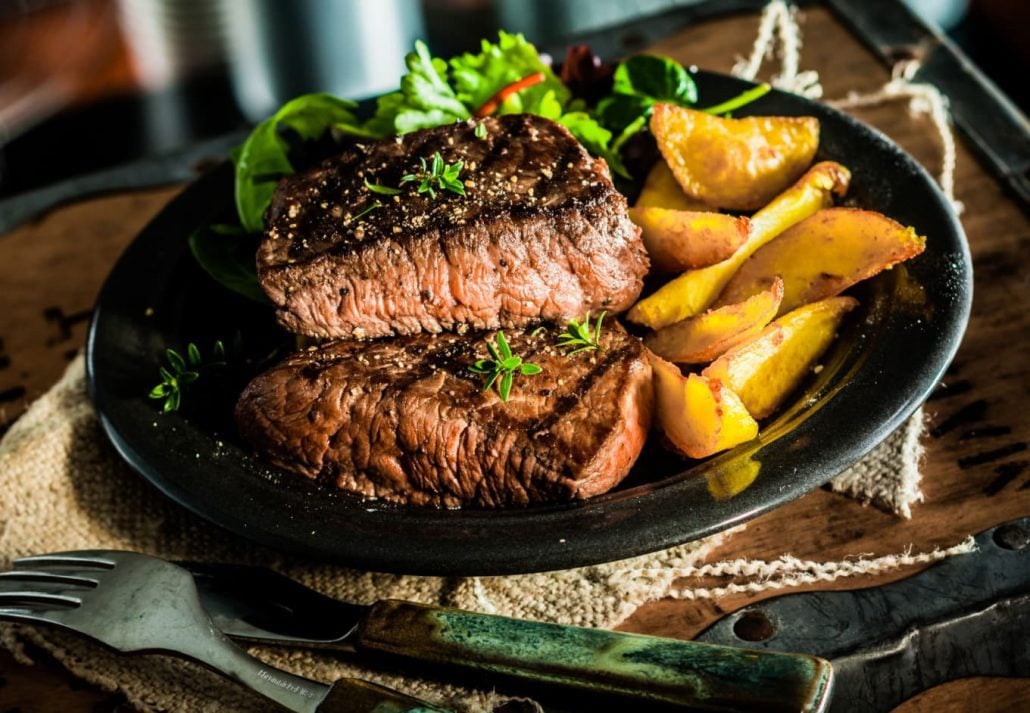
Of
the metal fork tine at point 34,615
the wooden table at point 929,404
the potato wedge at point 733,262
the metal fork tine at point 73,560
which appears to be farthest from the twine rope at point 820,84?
the metal fork tine at point 34,615

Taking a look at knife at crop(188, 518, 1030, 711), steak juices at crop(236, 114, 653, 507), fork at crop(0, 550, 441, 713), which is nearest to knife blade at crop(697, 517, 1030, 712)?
knife at crop(188, 518, 1030, 711)

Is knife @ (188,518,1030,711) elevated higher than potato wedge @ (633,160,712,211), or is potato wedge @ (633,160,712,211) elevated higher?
potato wedge @ (633,160,712,211)

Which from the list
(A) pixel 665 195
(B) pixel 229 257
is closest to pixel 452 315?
(A) pixel 665 195

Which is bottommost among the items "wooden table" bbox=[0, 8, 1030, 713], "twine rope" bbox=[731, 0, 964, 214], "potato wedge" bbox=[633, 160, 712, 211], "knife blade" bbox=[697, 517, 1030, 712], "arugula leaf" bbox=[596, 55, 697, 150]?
"knife blade" bbox=[697, 517, 1030, 712]

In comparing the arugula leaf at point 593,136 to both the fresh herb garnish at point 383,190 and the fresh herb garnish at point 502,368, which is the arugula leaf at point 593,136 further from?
the fresh herb garnish at point 502,368

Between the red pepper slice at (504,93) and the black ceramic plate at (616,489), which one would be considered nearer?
the black ceramic plate at (616,489)

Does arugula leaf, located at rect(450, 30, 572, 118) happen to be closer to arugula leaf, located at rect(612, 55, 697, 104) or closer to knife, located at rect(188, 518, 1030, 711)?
arugula leaf, located at rect(612, 55, 697, 104)
